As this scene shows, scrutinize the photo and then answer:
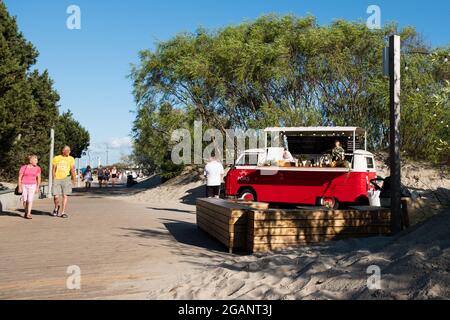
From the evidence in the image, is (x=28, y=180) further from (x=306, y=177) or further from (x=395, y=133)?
(x=395, y=133)

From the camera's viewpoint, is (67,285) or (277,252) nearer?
(67,285)

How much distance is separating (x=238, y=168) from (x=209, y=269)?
10.7m

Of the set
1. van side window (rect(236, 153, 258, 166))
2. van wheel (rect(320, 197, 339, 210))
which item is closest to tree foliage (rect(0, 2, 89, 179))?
van side window (rect(236, 153, 258, 166))

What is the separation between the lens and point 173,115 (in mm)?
24828

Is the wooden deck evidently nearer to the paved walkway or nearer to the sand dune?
the paved walkway

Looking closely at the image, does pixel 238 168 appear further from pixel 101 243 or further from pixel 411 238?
pixel 411 238

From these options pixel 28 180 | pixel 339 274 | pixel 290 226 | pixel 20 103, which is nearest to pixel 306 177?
pixel 290 226

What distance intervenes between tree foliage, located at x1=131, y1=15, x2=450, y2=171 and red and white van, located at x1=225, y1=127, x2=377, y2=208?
560 cm

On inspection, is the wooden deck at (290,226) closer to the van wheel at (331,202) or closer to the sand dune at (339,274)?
the sand dune at (339,274)

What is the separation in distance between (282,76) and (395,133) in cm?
1660

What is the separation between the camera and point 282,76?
24.1 m

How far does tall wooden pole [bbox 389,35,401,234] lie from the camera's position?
8.00m

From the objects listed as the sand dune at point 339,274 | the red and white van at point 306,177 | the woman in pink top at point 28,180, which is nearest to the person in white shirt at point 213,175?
the red and white van at point 306,177
